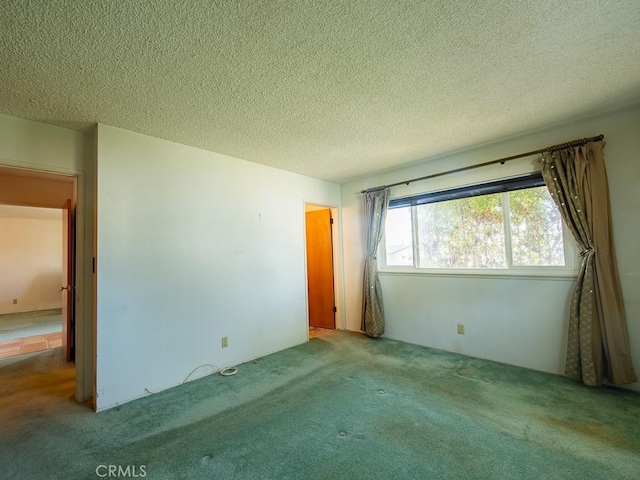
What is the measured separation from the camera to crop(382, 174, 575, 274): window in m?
2.86

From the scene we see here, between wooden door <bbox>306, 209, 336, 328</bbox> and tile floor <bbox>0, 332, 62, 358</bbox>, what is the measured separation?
3.93 m

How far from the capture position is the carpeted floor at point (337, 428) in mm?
1614

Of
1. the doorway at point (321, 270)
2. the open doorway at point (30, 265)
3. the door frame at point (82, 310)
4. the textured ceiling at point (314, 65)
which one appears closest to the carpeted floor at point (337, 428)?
the door frame at point (82, 310)

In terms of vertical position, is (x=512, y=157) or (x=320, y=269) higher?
(x=512, y=157)

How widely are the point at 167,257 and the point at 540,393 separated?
3649 mm

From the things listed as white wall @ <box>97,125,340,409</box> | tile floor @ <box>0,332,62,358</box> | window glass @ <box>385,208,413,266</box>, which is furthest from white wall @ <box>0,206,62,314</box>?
window glass @ <box>385,208,413,266</box>

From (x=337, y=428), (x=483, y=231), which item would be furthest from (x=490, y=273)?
(x=337, y=428)

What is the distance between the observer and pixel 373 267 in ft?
13.6

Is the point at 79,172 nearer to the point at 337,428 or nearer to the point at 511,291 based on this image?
the point at 337,428

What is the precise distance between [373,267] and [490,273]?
4.94 feet

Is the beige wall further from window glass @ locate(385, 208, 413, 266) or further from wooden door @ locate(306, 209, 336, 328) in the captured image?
window glass @ locate(385, 208, 413, 266)

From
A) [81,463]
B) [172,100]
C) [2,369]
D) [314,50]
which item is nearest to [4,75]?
[172,100]

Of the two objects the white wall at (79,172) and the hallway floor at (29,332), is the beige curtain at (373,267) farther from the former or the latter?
the hallway floor at (29,332)

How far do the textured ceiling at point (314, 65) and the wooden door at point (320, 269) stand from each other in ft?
7.48
